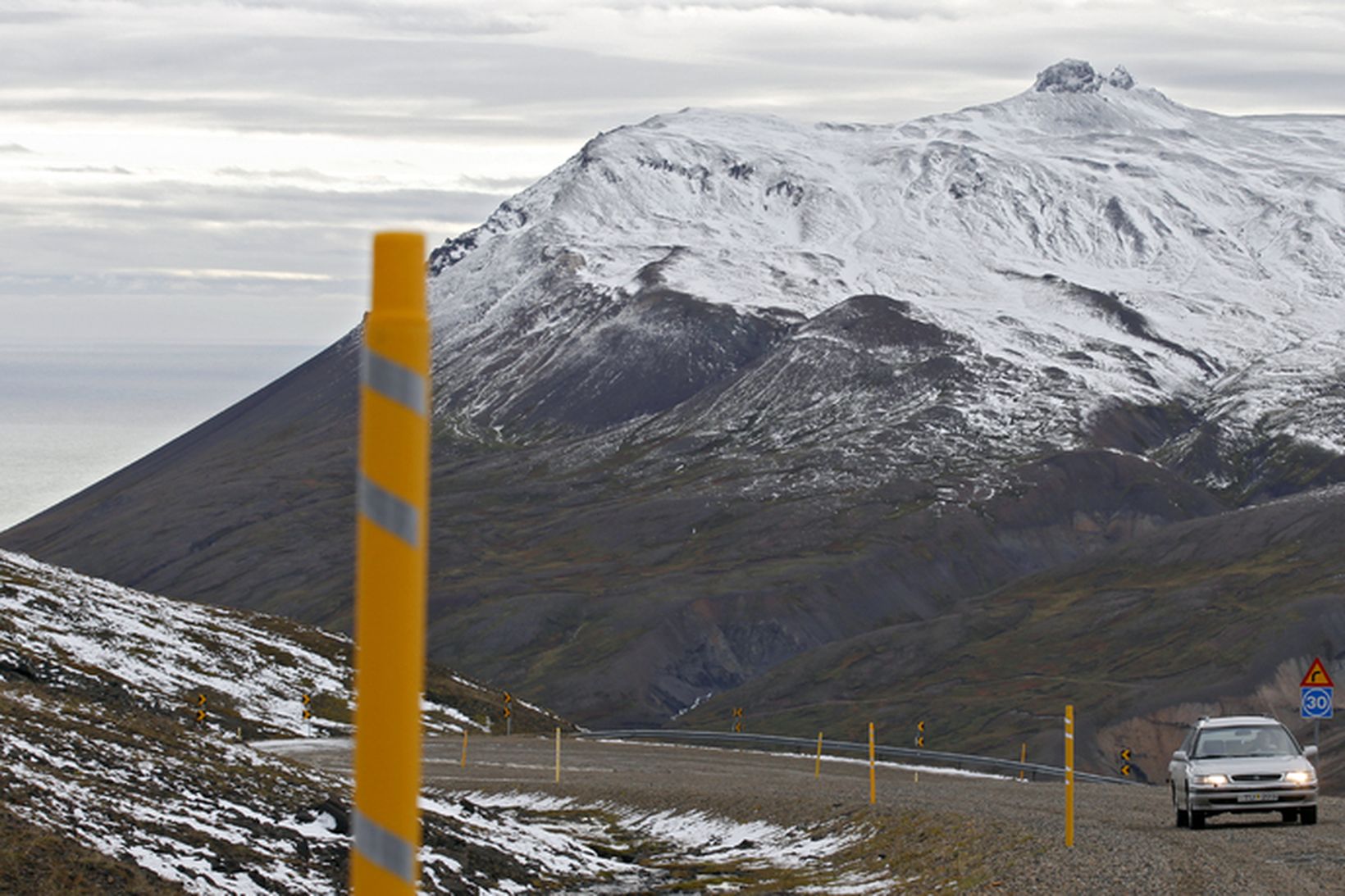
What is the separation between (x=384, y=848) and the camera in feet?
14.0

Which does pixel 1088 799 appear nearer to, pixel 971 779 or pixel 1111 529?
pixel 971 779

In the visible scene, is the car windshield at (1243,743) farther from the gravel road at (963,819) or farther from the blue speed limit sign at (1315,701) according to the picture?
the blue speed limit sign at (1315,701)

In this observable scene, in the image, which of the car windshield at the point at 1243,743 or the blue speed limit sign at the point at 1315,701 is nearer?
the car windshield at the point at 1243,743

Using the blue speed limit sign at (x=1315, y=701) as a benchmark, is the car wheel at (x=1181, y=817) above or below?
below

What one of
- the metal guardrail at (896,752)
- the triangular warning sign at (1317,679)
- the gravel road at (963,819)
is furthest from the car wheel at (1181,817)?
the metal guardrail at (896,752)

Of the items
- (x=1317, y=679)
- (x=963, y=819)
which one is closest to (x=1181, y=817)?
(x=963, y=819)

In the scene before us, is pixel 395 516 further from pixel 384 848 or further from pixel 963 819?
pixel 963 819

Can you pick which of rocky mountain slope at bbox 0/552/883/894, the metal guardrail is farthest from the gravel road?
the metal guardrail

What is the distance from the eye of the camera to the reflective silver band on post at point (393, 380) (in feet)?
14.1

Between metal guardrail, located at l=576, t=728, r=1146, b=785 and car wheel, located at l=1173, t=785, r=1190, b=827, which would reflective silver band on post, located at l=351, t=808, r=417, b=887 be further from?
metal guardrail, located at l=576, t=728, r=1146, b=785

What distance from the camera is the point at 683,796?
39.4 m

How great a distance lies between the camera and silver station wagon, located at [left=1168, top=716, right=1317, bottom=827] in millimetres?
27094

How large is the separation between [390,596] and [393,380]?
494 mm

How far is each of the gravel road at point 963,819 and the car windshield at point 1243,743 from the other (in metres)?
Result: 1.11
